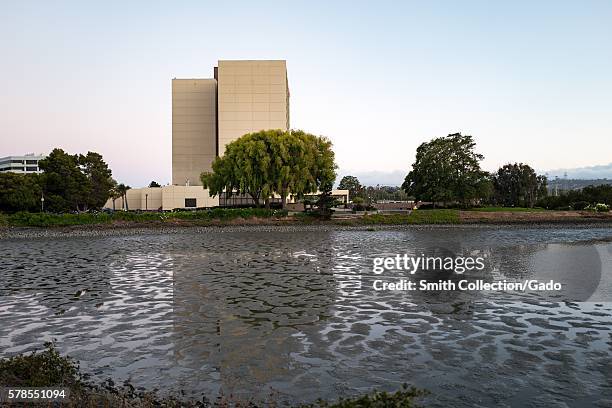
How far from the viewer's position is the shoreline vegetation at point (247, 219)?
60906 mm

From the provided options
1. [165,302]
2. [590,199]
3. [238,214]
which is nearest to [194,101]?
[238,214]

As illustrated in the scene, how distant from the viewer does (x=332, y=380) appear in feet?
31.8

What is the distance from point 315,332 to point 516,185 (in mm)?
117346

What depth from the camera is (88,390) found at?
8688 mm

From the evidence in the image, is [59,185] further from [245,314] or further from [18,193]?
[245,314]

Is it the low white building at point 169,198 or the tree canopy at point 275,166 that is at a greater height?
the tree canopy at point 275,166

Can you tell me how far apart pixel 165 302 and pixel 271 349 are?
6.74 m

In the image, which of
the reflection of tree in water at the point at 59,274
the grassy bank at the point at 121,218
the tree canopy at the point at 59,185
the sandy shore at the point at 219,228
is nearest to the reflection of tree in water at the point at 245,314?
the reflection of tree in water at the point at 59,274

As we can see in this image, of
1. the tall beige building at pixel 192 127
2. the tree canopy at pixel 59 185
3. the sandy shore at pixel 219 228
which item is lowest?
the sandy shore at pixel 219 228

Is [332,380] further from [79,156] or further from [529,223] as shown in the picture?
[79,156]

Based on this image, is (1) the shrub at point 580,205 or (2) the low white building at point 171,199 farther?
(2) the low white building at point 171,199

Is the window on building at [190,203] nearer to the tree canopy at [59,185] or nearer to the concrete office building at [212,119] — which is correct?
the concrete office building at [212,119]

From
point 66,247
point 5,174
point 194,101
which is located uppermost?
point 194,101

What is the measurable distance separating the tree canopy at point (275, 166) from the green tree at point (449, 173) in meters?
20.9
